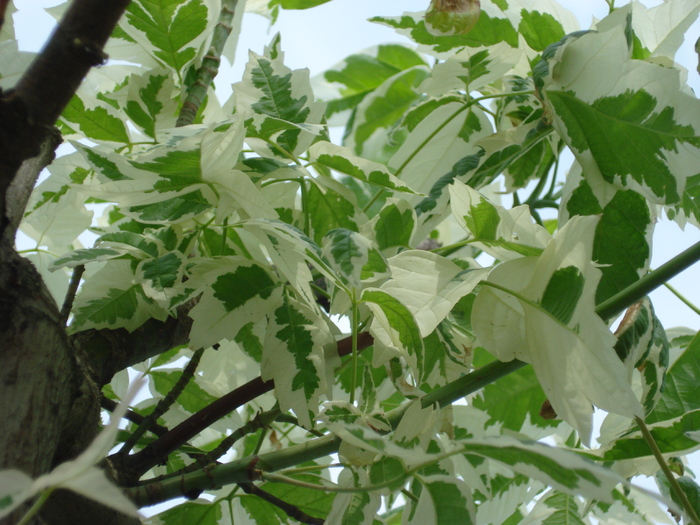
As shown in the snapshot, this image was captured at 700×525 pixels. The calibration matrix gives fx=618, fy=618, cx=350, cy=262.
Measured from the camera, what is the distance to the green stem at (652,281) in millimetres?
355

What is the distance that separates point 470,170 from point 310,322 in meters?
0.19

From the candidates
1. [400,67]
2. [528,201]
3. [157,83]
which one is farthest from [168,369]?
[400,67]

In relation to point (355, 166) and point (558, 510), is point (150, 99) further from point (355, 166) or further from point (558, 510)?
point (558, 510)

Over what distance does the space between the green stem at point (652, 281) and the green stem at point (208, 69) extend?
0.36 meters

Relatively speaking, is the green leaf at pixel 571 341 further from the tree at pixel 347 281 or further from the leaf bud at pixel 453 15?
the leaf bud at pixel 453 15

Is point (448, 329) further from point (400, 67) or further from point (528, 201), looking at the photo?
point (400, 67)

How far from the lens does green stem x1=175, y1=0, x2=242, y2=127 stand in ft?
1.77

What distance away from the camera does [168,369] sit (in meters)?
0.59

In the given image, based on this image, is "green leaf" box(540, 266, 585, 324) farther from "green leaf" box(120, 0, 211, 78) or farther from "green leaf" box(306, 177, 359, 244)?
"green leaf" box(120, 0, 211, 78)

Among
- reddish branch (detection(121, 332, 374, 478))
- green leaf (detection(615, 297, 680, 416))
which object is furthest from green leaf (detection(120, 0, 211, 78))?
green leaf (detection(615, 297, 680, 416))

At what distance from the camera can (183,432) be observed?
1.34ft

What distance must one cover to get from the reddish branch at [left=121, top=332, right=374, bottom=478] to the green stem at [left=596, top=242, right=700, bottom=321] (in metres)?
0.22

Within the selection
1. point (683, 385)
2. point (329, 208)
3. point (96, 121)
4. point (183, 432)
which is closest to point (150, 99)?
point (96, 121)

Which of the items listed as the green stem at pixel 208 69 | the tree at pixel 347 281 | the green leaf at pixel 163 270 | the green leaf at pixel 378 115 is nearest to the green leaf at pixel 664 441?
the tree at pixel 347 281
